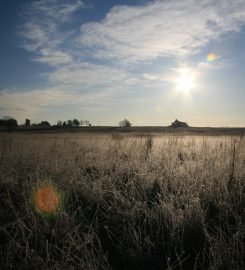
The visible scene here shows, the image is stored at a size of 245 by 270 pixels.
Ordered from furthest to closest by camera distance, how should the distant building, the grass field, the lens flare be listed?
1. the distant building
2. the lens flare
3. the grass field

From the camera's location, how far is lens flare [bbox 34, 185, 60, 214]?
4863 mm

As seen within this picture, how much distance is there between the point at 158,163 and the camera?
828cm

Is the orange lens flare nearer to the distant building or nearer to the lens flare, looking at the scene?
the lens flare

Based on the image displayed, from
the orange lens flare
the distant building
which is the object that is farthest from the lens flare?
the distant building

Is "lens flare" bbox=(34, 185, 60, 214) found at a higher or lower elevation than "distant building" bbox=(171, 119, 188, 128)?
lower

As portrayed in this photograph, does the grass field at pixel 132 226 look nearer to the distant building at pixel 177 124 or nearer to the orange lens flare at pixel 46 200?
the orange lens flare at pixel 46 200

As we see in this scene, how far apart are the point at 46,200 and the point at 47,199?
0.04 meters

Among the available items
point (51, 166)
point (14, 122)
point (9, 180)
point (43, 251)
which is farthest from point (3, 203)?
point (14, 122)

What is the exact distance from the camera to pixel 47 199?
5.07 meters

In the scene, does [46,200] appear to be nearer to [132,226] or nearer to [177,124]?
[132,226]

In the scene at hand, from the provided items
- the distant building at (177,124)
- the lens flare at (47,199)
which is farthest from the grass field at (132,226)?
the distant building at (177,124)

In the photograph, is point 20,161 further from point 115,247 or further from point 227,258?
point 227,258

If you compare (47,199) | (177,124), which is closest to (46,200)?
(47,199)

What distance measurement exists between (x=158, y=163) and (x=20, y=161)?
3.86m
